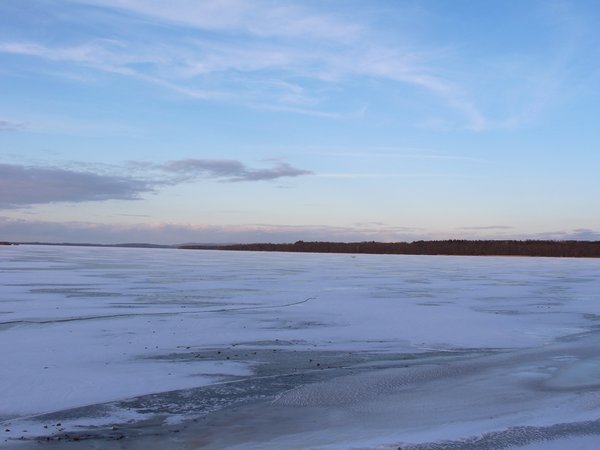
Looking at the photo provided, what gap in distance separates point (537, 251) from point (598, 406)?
217ft

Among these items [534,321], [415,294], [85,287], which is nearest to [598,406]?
[534,321]

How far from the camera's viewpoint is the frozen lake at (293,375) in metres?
4.03

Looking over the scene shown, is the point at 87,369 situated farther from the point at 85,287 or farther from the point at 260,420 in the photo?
the point at 85,287

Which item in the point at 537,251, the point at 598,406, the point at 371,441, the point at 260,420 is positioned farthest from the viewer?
the point at 537,251

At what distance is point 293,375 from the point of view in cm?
576

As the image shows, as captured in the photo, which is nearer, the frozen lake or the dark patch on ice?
the dark patch on ice

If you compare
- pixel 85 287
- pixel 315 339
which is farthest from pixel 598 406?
pixel 85 287

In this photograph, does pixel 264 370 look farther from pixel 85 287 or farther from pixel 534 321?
pixel 85 287

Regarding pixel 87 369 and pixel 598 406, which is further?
pixel 87 369

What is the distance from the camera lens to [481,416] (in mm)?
4504

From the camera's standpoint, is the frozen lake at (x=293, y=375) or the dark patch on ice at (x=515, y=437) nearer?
the dark patch on ice at (x=515, y=437)

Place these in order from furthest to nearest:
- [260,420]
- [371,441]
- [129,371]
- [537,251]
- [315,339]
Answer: [537,251], [315,339], [129,371], [260,420], [371,441]

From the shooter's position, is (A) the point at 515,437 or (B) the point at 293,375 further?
(B) the point at 293,375

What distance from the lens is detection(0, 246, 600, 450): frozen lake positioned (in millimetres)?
4031
